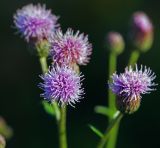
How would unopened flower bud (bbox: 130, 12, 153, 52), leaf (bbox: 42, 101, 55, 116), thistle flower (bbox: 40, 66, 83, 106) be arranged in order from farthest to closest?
unopened flower bud (bbox: 130, 12, 153, 52)
leaf (bbox: 42, 101, 55, 116)
thistle flower (bbox: 40, 66, 83, 106)

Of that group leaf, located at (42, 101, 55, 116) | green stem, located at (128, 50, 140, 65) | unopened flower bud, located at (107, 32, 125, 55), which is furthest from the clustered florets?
unopened flower bud, located at (107, 32, 125, 55)

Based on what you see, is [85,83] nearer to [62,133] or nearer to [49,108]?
[49,108]

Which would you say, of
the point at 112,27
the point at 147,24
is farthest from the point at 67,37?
the point at 112,27

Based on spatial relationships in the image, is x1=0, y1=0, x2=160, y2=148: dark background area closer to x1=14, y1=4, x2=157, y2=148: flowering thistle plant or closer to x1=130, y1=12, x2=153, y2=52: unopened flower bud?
x1=130, y1=12, x2=153, y2=52: unopened flower bud

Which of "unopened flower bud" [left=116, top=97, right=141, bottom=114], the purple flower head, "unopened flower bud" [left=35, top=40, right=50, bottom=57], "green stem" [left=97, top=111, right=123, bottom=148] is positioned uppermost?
the purple flower head

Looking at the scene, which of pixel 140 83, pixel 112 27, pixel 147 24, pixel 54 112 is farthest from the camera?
pixel 112 27

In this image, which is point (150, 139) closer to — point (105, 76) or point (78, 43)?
point (105, 76)
